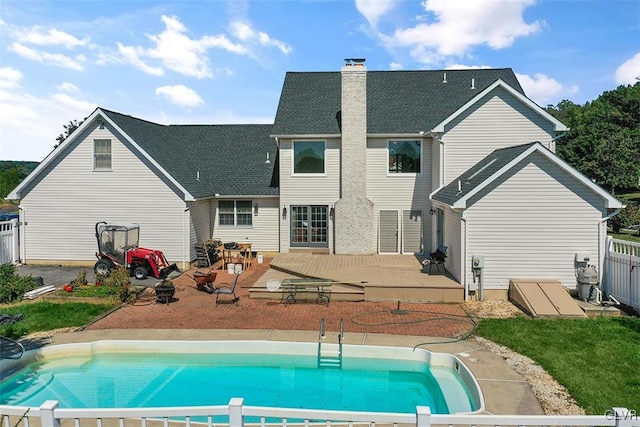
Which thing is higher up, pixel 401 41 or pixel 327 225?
pixel 401 41

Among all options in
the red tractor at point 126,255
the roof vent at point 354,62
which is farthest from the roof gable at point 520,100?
the red tractor at point 126,255

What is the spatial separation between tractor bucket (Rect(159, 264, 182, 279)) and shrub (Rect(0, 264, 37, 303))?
430 centimetres

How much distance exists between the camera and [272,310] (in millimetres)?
14086

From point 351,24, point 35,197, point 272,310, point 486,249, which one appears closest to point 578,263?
point 486,249

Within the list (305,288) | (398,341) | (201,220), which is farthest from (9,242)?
(398,341)

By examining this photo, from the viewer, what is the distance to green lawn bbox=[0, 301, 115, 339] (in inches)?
468

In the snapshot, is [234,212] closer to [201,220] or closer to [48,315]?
[201,220]

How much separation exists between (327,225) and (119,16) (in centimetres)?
1264

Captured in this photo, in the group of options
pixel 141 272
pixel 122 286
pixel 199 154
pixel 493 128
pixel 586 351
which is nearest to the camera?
pixel 586 351

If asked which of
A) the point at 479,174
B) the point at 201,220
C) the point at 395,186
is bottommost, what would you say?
the point at 201,220

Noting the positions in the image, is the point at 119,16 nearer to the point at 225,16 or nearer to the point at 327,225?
the point at 225,16

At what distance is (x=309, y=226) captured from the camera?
74.2ft

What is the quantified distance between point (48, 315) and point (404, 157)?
15.9 meters

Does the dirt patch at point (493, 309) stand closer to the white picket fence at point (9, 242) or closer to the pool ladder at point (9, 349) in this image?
the pool ladder at point (9, 349)
